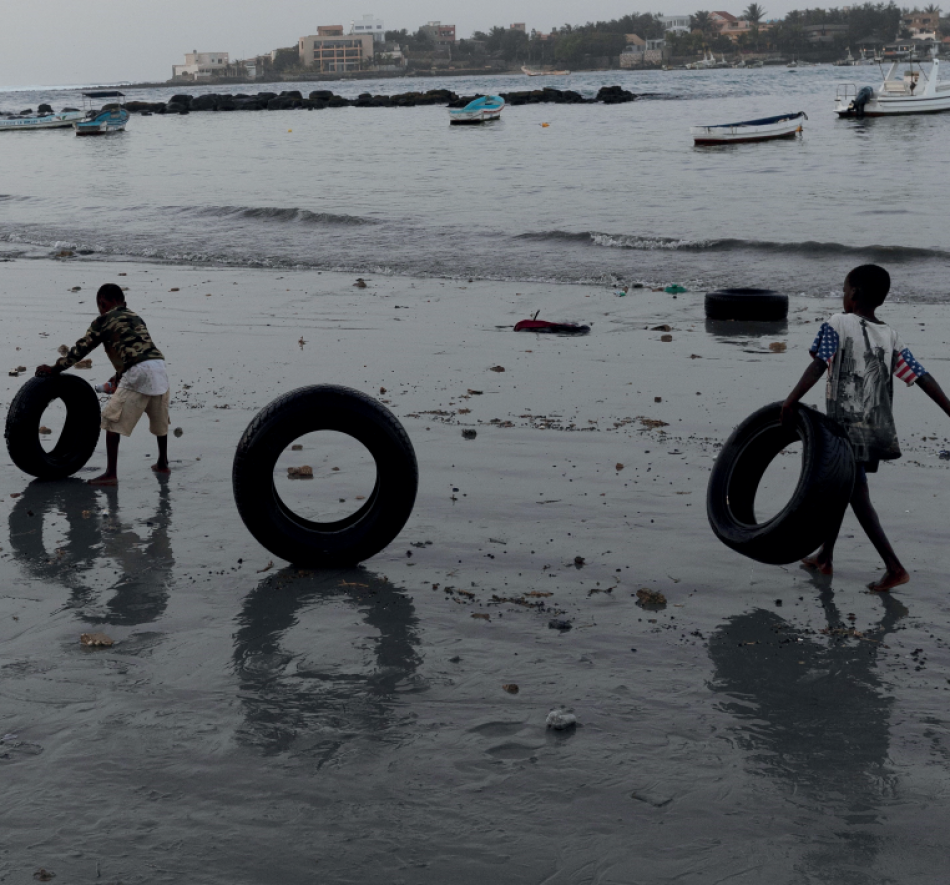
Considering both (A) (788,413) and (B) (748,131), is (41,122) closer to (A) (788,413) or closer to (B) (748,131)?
(B) (748,131)

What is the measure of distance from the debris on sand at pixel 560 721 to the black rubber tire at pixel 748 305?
9.07 metres

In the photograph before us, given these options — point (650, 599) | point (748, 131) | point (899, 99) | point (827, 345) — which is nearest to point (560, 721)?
point (650, 599)

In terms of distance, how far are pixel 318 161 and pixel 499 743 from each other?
145 ft

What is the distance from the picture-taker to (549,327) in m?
12.1

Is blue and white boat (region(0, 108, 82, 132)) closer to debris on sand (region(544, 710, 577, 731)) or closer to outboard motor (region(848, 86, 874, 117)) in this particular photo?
outboard motor (region(848, 86, 874, 117))

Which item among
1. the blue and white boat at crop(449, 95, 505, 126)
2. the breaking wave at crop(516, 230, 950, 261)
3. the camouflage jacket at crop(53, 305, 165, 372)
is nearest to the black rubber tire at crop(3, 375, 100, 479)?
the camouflage jacket at crop(53, 305, 165, 372)

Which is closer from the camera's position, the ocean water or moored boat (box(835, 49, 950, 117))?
the ocean water

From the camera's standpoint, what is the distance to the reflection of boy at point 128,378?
24.9 feet

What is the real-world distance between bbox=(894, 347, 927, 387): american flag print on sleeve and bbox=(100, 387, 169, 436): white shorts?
514 centimetres

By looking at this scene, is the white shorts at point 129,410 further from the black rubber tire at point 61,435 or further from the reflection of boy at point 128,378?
the black rubber tire at point 61,435

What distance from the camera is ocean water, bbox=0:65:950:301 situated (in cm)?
1931

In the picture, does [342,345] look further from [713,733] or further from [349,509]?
[713,733]

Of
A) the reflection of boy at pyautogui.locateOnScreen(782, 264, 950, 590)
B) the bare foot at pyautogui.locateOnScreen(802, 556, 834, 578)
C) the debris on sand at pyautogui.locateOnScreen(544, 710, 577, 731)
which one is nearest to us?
the debris on sand at pyautogui.locateOnScreen(544, 710, 577, 731)

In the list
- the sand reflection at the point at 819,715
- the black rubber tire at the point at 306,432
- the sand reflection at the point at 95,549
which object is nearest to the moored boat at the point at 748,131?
the sand reflection at the point at 95,549
